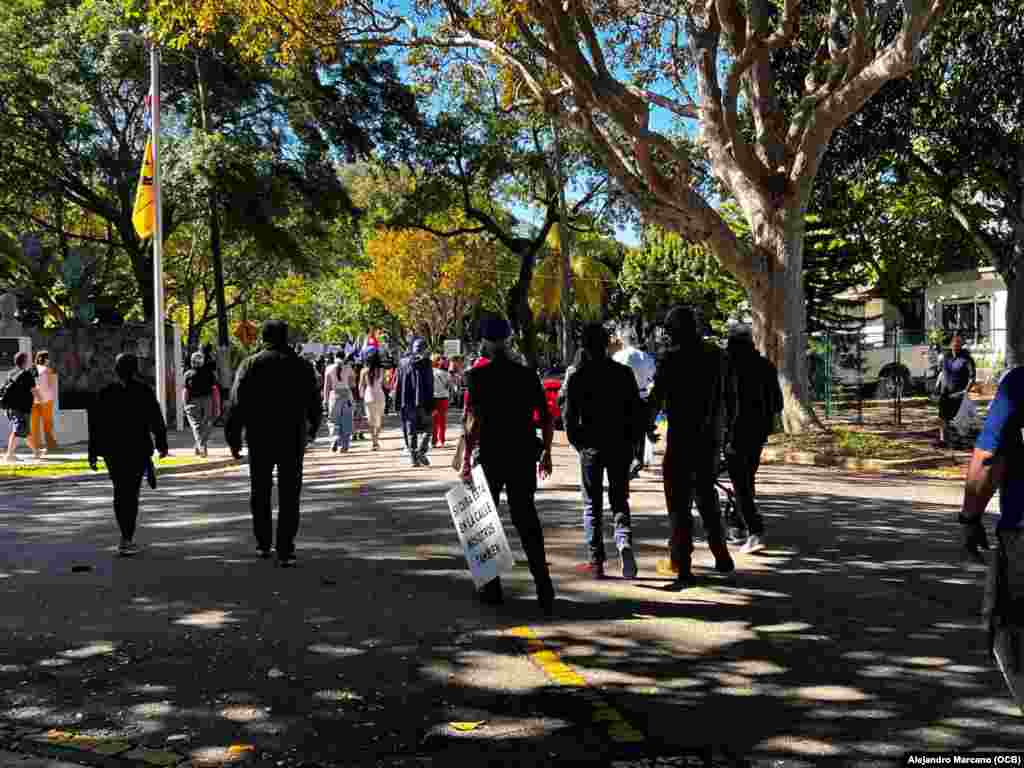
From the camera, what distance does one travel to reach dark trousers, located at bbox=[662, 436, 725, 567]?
7.05 metres

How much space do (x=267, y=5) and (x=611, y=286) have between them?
47.4 metres

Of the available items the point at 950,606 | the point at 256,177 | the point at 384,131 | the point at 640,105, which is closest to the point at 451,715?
the point at 950,606

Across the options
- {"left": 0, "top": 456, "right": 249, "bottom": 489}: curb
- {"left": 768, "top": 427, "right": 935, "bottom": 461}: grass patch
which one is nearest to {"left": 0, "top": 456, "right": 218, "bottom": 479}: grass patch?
{"left": 0, "top": 456, "right": 249, "bottom": 489}: curb

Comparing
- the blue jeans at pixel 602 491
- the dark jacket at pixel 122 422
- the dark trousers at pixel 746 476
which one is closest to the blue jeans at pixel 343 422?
the dark jacket at pixel 122 422

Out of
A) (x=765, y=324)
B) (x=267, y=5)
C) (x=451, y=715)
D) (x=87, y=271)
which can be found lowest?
(x=451, y=715)

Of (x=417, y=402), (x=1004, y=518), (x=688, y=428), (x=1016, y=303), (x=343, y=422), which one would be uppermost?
(x=1016, y=303)

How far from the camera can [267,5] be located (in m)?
16.7

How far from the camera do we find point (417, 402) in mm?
15383

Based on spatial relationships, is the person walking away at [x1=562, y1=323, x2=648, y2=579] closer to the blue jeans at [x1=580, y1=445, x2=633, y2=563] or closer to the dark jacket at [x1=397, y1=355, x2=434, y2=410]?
the blue jeans at [x1=580, y1=445, x2=633, y2=563]

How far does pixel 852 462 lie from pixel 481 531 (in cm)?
1132

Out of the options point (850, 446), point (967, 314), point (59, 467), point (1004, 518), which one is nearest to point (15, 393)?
point (59, 467)

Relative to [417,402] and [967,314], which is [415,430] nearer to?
[417,402]

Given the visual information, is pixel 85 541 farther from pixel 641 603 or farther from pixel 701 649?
pixel 701 649

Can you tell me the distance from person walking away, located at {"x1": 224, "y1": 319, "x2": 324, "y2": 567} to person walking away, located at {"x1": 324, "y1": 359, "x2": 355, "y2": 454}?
11017 millimetres
